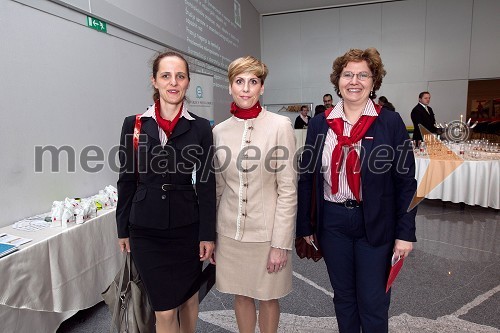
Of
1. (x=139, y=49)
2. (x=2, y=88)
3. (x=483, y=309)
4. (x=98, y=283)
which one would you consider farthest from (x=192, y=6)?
(x=483, y=309)

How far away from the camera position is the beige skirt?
5.26 ft

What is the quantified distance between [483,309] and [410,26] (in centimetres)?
917

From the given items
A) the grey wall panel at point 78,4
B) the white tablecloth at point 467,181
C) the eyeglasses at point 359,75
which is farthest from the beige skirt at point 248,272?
the white tablecloth at point 467,181

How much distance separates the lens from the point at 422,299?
2.54 metres

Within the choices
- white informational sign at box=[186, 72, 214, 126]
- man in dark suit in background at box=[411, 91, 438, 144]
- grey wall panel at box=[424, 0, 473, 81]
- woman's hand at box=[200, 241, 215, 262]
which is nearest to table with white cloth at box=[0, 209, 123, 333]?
woman's hand at box=[200, 241, 215, 262]

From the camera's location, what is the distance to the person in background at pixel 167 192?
1518 millimetres

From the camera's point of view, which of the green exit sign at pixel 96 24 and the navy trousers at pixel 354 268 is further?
the green exit sign at pixel 96 24

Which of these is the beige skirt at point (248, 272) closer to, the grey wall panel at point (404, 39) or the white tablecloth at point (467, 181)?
the white tablecloth at point (467, 181)

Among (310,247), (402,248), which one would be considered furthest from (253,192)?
(402,248)

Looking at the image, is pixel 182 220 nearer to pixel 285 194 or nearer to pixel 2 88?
pixel 285 194

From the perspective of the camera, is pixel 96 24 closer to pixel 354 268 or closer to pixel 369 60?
pixel 369 60

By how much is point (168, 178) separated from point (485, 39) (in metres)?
10.6

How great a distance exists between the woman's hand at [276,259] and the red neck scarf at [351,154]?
1.24 feet

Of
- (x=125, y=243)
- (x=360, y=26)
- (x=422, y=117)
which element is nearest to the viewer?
(x=125, y=243)
